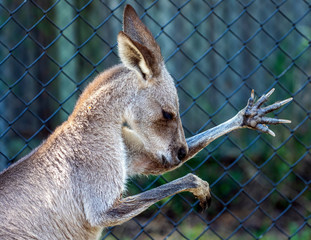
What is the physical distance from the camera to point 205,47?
19.2ft

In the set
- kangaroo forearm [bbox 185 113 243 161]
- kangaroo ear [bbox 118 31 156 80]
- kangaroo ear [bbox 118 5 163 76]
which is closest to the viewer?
kangaroo ear [bbox 118 31 156 80]

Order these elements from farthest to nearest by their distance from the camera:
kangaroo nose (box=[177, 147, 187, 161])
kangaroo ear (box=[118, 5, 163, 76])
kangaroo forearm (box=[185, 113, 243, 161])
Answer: kangaroo forearm (box=[185, 113, 243, 161]) → kangaroo nose (box=[177, 147, 187, 161]) → kangaroo ear (box=[118, 5, 163, 76])

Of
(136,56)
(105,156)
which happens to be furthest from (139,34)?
(105,156)

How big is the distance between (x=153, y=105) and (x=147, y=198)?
1.82 ft

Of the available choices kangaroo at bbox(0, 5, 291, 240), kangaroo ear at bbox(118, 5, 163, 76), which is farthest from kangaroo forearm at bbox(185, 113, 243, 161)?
kangaroo ear at bbox(118, 5, 163, 76)

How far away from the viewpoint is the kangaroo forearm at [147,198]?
286cm

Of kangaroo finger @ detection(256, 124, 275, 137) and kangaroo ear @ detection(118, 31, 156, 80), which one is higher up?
kangaroo ear @ detection(118, 31, 156, 80)

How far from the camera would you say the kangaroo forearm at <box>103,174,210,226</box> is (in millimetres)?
2861

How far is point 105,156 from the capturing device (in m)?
2.93

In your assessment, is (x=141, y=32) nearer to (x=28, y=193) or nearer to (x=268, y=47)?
(x=28, y=193)

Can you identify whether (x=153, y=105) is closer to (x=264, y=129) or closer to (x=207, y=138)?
(x=207, y=138)

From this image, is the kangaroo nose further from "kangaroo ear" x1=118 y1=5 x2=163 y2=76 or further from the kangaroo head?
"kangaroo ear" x1=118 y1=5 x2=163 y2=76

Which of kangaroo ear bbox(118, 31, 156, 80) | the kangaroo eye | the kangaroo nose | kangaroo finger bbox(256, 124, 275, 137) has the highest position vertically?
kangaroo ear bbox(118, 31, 156, 80)

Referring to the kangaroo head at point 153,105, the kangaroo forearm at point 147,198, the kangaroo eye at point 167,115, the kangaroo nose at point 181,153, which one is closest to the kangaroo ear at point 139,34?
the kangaroo head at point 153,105
